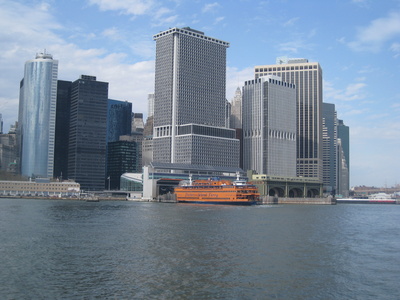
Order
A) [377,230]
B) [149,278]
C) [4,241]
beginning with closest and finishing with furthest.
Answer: [149,278], [4,241], [377,230]

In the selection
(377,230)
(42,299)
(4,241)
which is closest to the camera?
(42,299)

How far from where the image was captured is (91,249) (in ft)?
237

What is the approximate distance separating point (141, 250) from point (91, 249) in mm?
7328

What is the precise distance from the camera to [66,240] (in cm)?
8094

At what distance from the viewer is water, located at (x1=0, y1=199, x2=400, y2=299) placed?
50.0m

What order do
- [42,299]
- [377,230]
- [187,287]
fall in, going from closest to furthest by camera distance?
[42,299] < [187,287] < [377,230]

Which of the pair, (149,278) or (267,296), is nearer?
(267,296)

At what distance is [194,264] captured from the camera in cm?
6216

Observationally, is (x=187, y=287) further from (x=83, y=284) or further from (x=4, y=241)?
(x=4, y=241)

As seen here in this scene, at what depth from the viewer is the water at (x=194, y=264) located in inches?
1969

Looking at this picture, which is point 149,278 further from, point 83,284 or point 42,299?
point 42,299

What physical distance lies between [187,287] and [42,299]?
14.4 meters

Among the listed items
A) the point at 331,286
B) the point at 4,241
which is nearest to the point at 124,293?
the point at 331,286

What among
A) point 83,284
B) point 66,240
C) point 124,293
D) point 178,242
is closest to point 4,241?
point 66,240
